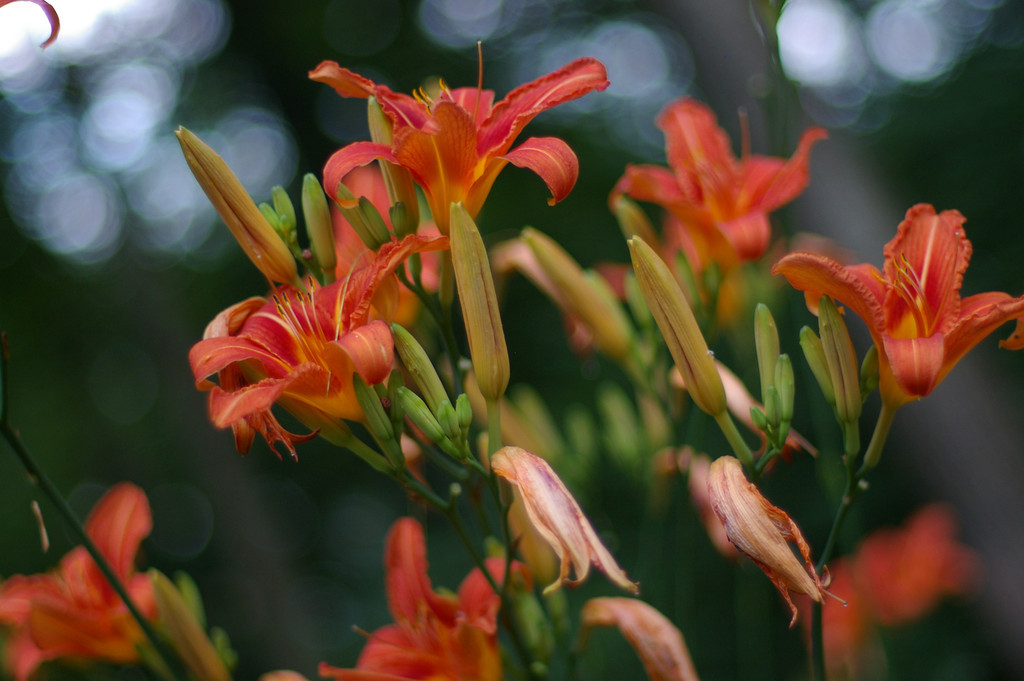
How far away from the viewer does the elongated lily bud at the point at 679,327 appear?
651 mm

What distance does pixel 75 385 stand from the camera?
450cm

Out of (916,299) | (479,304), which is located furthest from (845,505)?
(479,304)

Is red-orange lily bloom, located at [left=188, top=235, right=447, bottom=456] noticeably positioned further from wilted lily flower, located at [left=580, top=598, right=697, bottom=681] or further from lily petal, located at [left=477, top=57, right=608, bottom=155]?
wilted lily flower, located at [left=580, top=598, right=697, bottom=681]

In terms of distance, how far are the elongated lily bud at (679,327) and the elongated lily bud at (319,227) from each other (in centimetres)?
31

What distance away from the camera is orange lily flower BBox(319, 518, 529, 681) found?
0.71m

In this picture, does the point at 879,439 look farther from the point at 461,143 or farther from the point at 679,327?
the point at 461,143

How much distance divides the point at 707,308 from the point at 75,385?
462cm

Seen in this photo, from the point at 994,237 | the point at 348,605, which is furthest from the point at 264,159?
the point at 994,237

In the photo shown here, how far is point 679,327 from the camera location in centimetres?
67

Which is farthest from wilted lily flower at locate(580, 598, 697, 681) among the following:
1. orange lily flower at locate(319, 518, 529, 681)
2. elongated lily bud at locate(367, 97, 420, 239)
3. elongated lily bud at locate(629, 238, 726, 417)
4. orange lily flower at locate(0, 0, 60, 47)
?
orange lily flower at locate(0, 0, 60, 47)

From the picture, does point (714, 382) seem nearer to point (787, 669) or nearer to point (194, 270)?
point (787, 669)

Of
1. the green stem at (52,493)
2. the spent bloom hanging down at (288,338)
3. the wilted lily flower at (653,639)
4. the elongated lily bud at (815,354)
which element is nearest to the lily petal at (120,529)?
the green stem at (52,493)

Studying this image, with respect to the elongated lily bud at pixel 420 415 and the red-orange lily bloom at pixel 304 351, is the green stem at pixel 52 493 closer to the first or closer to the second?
the red-orange lily bloom at pixel 304 351

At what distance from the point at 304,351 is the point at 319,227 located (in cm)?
14
